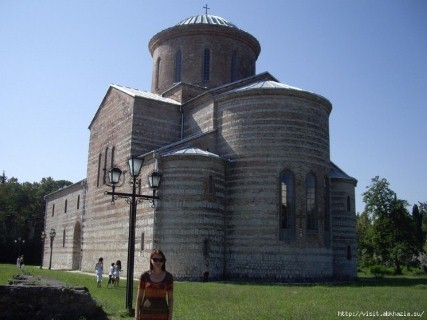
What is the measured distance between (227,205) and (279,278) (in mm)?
4012

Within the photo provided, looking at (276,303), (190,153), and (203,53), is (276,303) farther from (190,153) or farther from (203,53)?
(203,53)

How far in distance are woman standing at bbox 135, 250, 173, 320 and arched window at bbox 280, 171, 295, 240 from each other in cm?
1459

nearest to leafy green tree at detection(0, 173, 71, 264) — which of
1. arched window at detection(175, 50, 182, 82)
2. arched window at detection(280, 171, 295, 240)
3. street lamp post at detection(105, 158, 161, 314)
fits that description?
arched window at detection(175, 50, 182, 82)

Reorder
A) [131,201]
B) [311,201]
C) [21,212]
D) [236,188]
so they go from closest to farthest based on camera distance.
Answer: [131,201] < [236,188] < [311,201] < [21,212]

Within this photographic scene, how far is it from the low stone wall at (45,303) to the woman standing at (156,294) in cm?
381

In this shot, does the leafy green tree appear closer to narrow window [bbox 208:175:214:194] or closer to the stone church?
the stone church

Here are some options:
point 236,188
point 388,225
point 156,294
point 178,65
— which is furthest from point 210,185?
point 388,225

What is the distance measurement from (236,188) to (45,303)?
41.8 feet

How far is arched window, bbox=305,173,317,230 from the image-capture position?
20641 mm

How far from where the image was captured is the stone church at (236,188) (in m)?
19.5

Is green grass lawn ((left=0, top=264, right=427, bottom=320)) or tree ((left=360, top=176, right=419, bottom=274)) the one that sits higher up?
tree ((left=360, top=176, right=419, bottom=274))

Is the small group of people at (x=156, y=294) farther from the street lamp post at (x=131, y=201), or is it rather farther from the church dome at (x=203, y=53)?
the church dome at (x=203, y=53)

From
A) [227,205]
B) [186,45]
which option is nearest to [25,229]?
[186,45]

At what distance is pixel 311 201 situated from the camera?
20844mm
